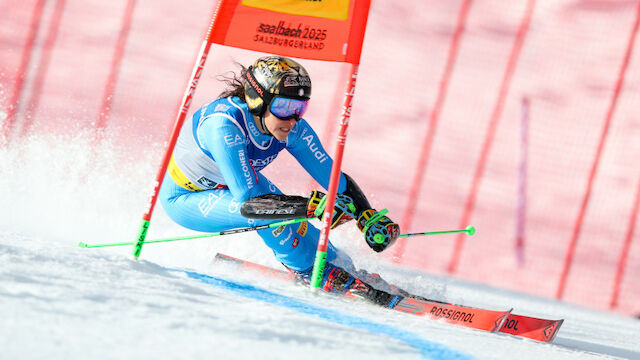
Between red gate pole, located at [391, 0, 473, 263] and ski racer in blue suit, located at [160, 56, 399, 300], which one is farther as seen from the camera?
red gate pole, located at [391, 0, 473, 263]

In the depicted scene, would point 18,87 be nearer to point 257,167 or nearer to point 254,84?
point 257,167

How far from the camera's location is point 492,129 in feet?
25.3

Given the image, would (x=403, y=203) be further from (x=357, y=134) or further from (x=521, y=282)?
(x=521, y=282)


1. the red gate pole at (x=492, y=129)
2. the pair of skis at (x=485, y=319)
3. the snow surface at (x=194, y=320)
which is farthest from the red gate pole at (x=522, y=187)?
the pair of skis at (x=485, y=319)

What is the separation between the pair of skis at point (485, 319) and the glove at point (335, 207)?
1.29 feet

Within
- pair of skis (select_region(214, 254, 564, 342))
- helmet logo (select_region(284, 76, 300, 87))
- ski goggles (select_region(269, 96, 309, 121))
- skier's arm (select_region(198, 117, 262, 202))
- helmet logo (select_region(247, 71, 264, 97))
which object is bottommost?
pair of skis (select_region(214, 254, 564, 342))

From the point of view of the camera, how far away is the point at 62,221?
15.4 feet

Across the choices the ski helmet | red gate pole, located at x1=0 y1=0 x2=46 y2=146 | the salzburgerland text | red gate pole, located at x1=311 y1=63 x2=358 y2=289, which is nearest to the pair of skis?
red gate pole, located at x1=311 y1=63 x2=358 y2=289

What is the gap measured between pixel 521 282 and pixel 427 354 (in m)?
5.85

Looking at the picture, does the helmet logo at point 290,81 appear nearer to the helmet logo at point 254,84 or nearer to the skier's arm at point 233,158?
the helmet logo at point 254,84

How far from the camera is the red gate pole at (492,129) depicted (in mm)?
7594

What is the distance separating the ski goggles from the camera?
3.12 m

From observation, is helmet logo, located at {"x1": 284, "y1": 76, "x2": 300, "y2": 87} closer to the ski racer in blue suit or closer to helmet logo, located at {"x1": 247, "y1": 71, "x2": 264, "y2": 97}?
the ski racer in blue suit

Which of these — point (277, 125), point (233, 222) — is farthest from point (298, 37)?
point (233, 222)
